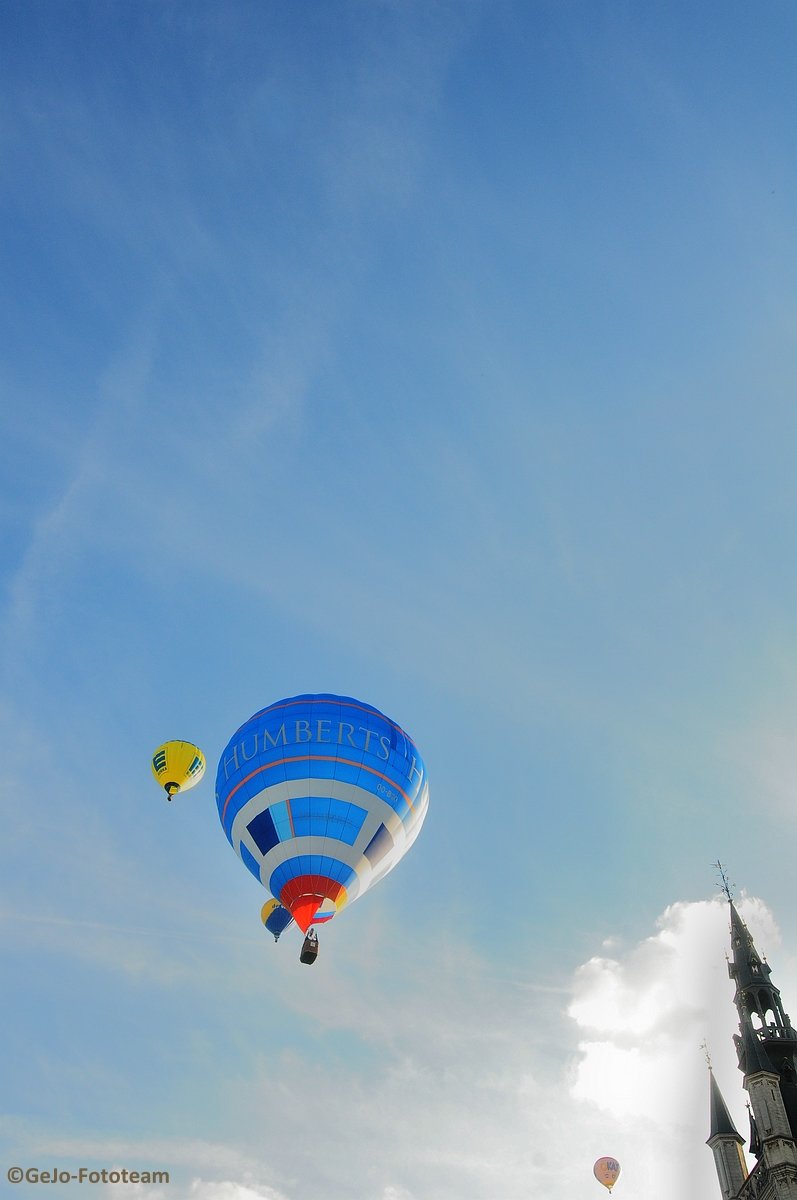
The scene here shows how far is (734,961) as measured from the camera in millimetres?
57906

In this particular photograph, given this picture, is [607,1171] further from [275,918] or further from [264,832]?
[264,832]

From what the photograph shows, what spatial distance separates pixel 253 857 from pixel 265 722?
451 cm

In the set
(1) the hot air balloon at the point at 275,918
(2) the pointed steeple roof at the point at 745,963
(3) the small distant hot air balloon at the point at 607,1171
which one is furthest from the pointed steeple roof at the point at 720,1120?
(1) the hot air balloon at the point at 275,918

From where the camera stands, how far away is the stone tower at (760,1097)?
1730 inches

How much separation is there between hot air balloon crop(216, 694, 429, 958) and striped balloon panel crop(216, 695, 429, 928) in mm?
33

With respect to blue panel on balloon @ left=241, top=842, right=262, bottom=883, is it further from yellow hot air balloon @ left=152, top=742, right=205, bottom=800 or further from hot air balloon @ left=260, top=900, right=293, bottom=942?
yellow hot air balloon @ left=152, top=742, right=205, bottom=800

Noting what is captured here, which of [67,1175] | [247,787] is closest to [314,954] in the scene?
[247,787]

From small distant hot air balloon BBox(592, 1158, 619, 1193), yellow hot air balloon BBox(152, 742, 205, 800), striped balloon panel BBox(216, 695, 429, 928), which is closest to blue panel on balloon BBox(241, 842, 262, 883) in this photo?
striped balloon panel BBox(216, 695, 429, 928)

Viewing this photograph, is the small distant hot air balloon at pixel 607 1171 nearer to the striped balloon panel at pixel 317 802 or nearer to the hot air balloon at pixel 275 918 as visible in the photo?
the hot air balloon at pixel 275 918

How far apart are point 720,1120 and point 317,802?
38.3 meters

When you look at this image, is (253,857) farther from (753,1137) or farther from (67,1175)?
(753,1137)

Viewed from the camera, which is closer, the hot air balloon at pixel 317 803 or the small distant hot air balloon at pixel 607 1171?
the hot air balloon at pixel 317 803

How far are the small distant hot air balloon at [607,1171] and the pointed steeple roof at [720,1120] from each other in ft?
38.7

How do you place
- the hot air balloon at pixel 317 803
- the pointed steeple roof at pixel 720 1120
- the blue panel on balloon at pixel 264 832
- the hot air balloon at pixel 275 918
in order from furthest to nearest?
1. the pointed steeple roof at pixel 720 1120
2. the hot air balloon at pixel 275 918
3. the blue panel on balloon at pixel 264 832
4. the hot air balloon at pixel 317 803
